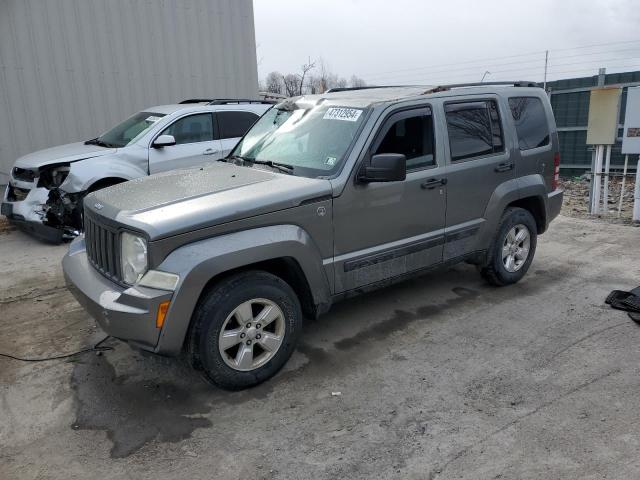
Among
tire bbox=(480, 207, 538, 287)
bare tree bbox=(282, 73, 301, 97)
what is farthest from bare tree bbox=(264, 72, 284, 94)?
tire bbox=(480, 207, 538, 287)

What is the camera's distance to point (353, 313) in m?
4.73

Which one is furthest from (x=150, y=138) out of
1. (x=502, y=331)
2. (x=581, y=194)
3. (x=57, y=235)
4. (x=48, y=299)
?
(x=581, y=194)

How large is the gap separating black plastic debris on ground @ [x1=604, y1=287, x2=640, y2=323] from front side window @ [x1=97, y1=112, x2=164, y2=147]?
6205 millimetres

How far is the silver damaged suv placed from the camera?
6895mm

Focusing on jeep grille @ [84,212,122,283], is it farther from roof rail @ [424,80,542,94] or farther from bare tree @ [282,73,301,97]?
bare tree @ [282,73,301,97]

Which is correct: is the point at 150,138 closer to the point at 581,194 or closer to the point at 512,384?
the point at 512,384

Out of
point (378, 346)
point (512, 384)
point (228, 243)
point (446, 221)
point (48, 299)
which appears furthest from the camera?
point (48, 299)

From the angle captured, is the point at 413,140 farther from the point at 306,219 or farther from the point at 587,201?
the point at 587,201

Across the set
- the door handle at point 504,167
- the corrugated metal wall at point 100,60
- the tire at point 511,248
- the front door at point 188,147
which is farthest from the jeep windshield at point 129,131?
the tire at point 511,248

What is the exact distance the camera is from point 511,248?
5250mm

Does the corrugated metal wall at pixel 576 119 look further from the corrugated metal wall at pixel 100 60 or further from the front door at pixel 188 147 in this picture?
the front door at pixel 188 147

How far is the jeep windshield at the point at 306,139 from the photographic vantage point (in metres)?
3.95

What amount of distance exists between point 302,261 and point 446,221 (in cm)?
159

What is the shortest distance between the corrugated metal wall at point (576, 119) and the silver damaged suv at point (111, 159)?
9.63 metres
